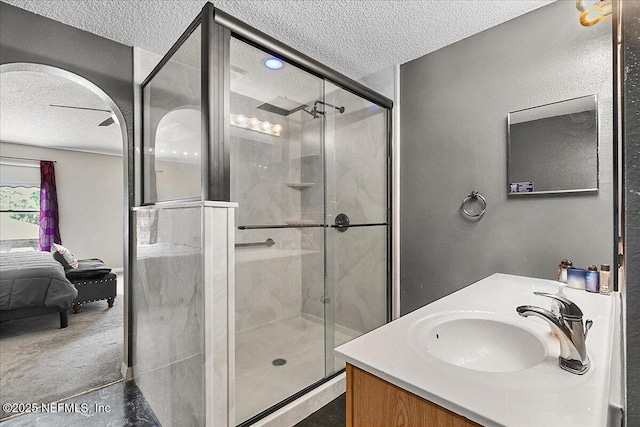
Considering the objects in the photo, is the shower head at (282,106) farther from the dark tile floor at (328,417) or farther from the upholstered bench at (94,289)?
the upholstered bench at (94,289)

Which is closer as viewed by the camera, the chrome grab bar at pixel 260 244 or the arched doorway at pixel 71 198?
the chrome grab bar at pixel 260 244

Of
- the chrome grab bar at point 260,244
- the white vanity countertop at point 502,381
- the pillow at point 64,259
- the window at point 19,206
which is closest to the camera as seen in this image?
the white vanity countertop at point 502,381

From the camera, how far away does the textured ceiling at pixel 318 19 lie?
69.3 inches

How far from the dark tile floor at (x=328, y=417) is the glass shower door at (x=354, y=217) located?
0.24 meters

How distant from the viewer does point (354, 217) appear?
2424 millimetres

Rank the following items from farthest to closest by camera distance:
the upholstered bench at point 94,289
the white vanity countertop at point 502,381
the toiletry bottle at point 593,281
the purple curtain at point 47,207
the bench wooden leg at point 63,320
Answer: the purple curtain at point 47,207, the upholstered bench at point 94,289, the bench wooden leg at point 63,320, the toiletry bottle at point 593,281, the white vanity countertop at point 502,381

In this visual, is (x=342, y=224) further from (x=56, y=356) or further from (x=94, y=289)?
(x=94, y=289)

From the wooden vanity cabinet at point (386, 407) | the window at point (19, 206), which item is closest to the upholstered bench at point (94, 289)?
the window at point (19, 206)

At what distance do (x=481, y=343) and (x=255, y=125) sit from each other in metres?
1.66

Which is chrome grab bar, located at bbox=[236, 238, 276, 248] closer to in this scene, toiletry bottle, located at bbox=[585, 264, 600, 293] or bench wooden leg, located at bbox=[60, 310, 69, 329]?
toiletry bottle, located at bbox=[585, 264, 600, 293]

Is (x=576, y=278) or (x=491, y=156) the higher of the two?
(x=491, y=156)

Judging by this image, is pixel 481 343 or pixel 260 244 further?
pixel 260 244

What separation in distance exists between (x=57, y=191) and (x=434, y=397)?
7417mm

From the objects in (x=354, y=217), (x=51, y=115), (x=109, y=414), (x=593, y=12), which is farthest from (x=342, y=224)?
(x=51, y=115)
